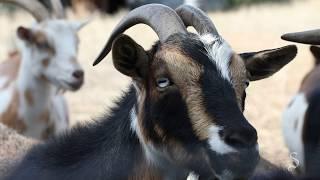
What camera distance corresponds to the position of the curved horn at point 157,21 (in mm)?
3990

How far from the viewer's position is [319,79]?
745cm

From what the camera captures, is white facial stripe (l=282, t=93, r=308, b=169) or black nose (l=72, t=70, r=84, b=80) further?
black nose (l=72, t=70, r=84, b=80)

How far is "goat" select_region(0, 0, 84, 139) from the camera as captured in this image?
774cm

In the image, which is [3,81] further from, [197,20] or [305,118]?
[197,20]

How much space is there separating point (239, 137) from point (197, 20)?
830mm

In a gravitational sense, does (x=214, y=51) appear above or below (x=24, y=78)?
→ above

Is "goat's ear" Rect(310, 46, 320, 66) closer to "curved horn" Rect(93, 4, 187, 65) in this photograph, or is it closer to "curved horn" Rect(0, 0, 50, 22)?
"curved horn" Rect(0, 0, 50, 22)

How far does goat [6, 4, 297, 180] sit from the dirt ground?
2.33m

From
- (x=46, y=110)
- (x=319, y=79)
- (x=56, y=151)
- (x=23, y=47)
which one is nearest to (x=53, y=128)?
(x=46, y=110)

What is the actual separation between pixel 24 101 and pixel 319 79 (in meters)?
2.75

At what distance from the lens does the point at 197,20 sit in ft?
13.6

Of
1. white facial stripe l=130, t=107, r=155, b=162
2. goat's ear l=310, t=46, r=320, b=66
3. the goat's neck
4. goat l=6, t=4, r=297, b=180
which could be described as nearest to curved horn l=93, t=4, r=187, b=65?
goat l=6, t=4, r=297, b=180

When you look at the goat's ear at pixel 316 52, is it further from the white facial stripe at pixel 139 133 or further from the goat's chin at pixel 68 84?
the white facial stripe at pixel 139 133

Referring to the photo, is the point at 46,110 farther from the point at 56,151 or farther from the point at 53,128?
the point at 56,151
